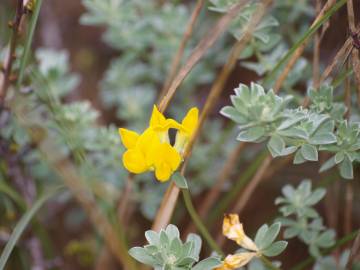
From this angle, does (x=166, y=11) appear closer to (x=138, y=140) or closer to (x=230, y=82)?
(x=230, y=82)

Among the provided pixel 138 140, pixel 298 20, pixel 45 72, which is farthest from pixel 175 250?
pixel 298 20

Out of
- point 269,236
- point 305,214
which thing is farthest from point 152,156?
point 305,214

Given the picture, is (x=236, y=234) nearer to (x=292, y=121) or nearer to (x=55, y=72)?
(x=292, y=121)

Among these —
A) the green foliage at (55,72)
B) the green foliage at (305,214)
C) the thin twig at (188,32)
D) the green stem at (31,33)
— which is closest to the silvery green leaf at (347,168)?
the green foliage at (305,214)

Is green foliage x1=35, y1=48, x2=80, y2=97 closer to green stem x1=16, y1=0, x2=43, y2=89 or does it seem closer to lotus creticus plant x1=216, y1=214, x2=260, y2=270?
green stem x1=16, y1=0, x2=43, y2=89

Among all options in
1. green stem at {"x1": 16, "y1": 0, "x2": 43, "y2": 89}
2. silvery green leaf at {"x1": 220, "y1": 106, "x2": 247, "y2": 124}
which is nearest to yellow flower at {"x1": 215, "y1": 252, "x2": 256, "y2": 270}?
silvery green leaf at {"x1": 220, "y1": 106, "x2": 247, "y2": 124}

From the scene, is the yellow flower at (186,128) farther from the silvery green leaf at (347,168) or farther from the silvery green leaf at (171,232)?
the silvery green leaf at (347,168)
